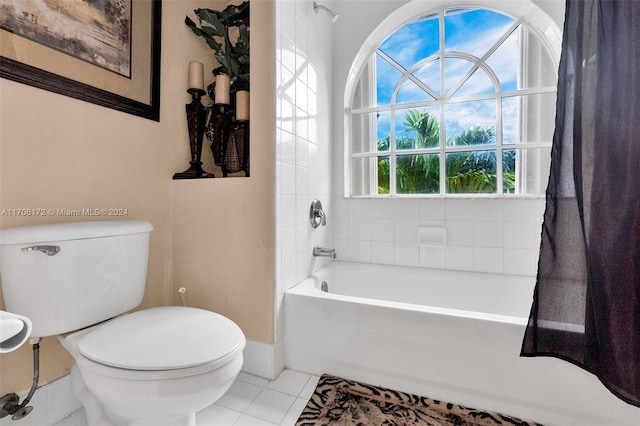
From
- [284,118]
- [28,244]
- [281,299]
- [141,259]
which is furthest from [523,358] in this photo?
[28,244]

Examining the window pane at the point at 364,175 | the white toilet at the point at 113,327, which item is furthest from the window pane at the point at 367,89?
the white toilet at the point at 113,327

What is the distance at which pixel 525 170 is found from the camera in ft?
5.98

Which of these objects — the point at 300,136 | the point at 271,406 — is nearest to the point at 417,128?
the point at 300,136

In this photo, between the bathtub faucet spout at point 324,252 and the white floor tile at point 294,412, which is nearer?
the white floor tile at point 294,412

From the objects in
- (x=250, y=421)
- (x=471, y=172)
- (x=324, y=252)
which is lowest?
(x=250, y=421)

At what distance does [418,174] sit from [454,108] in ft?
1.58

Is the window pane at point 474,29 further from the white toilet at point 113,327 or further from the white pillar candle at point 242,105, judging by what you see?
the white toilet at point 113,327

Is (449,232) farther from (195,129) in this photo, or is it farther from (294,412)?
(195,129)

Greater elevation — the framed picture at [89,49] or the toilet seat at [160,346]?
the framed picture at [89,49]

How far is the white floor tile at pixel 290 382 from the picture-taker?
1.29 metres

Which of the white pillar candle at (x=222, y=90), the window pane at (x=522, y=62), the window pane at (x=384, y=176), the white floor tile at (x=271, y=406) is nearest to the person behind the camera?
the white floor tile at (x=271, y=406)

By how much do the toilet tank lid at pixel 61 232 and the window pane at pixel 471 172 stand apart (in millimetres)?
1820

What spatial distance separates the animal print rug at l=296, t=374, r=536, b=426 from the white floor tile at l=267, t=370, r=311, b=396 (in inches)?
3.7

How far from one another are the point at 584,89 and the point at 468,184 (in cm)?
97
